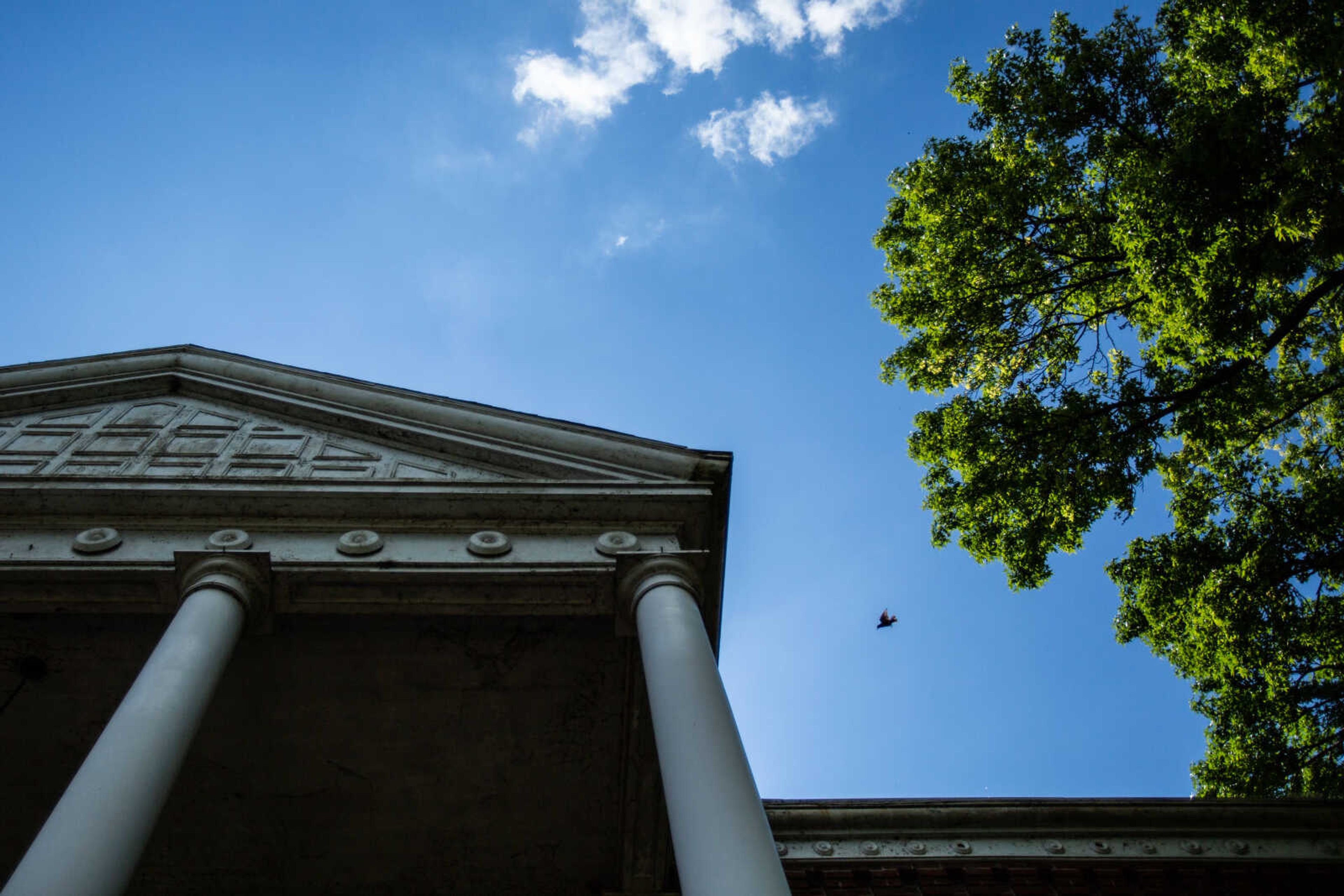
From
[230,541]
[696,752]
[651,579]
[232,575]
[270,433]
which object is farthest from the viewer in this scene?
[270,433]

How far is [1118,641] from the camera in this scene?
11.3m

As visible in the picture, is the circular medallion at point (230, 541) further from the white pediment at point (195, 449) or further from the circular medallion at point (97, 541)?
the circular medallion at point (97, 541)

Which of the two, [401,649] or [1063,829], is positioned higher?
[401,649]

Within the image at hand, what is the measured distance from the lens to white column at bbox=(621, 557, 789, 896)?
5.00m

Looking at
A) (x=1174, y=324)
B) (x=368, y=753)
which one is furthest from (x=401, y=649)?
(x=1174, y=324)

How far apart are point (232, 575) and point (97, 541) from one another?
1392mm

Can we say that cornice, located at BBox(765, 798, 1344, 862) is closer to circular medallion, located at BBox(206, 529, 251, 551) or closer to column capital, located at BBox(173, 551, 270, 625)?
column capital, located at BBox(173, 551, 270, 625)

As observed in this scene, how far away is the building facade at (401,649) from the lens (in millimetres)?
7715

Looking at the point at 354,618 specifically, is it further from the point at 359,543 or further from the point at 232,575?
the point at 232,575

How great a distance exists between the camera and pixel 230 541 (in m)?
7.67

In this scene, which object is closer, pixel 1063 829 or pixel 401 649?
pixel 401 649

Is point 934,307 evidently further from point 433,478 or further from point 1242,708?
point 433,478

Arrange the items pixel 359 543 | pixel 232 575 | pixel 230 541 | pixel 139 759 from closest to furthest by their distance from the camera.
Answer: pixel 139 759, pixel 232 575, pixel 230 541, pixel 359 543

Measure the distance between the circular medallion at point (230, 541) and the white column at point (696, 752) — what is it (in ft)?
10.2
